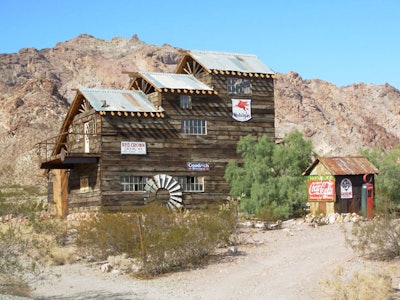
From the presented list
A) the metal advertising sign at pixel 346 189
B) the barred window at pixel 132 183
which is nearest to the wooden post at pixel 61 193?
the barred window at pixel 132 183

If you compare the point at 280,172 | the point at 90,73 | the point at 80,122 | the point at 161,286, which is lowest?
the point at 161,286

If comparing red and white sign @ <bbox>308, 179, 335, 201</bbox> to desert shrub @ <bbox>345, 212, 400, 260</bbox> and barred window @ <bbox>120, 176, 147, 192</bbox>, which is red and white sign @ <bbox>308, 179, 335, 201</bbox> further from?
desert shrub @ <bbox>345, 212, 400, 260</bbox>

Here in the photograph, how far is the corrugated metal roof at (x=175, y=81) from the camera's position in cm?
3381

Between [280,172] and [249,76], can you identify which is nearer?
[280,172]

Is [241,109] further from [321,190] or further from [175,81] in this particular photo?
[321,190]

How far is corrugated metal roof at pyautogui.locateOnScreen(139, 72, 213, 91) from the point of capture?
33.8m

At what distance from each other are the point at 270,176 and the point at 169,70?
9800 centimetres

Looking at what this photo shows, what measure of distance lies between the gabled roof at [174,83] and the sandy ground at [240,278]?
45.5 ft

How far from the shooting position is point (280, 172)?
107 feet

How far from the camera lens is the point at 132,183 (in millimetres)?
32469

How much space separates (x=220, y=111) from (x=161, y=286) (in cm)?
1940

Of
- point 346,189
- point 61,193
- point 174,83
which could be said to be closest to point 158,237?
point 346,189

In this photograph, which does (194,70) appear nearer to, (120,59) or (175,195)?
(175,195)

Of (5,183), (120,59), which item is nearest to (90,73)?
(120,59)
